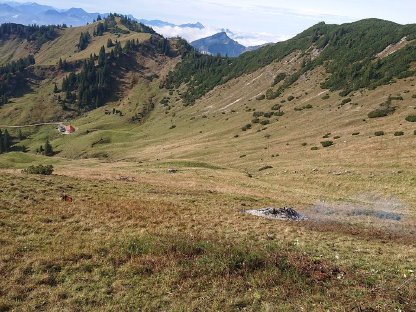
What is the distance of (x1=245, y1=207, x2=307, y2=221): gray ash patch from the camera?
30.9 m

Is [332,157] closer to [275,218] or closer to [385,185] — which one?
[385,185]

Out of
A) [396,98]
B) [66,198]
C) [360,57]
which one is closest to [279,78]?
[360,57]

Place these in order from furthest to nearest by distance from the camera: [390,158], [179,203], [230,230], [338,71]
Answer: [338,71] < [390,158] < [179,203] < [230,230]

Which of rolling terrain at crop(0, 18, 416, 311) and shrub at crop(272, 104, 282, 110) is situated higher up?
shrub at crop(272, 104, 282, 110)

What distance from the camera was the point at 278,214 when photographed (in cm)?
3145

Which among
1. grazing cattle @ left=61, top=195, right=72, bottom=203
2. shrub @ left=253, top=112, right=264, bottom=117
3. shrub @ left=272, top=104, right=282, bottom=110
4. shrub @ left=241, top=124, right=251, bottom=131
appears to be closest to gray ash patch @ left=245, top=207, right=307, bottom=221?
grazing cattle @ left=61, top=195, right=72, bottom=203

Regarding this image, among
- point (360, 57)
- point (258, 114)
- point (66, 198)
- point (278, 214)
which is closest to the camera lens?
point (66, 198)

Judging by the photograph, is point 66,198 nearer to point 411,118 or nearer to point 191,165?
point 191,165

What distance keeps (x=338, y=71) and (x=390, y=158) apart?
95509mm

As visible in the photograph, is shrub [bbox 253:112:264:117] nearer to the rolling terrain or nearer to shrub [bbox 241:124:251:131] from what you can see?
shrub [bbox 241:124:251:131]

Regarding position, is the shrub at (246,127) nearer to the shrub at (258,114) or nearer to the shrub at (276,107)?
the shrub at (258,114)

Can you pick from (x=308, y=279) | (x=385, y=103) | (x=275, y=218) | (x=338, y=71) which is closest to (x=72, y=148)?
(x=338, y=71)

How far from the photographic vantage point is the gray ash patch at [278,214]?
30.9 m

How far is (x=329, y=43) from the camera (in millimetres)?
187750
